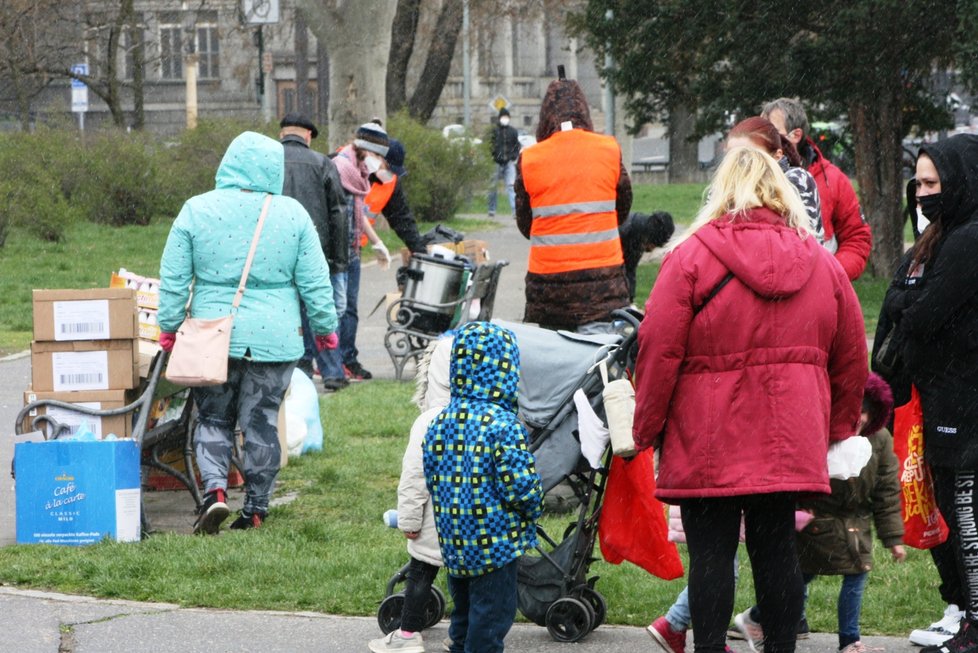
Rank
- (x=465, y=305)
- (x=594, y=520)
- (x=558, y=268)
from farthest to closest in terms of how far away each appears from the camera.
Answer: (x=465, y=305) → (x=558, y=268) → (x=594, y=520)

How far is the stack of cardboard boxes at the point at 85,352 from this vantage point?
7055 millimetres

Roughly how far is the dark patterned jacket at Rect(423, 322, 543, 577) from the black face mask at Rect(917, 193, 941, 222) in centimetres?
153

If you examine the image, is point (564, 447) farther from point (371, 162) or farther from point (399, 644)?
point (371, 162)

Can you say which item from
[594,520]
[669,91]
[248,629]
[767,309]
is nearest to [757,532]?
[767,309]

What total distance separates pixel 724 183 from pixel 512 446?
105 centimetres

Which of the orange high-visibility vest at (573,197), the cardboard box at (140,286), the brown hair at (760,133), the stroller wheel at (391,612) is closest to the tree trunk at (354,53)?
the cardboard box at (140,286)

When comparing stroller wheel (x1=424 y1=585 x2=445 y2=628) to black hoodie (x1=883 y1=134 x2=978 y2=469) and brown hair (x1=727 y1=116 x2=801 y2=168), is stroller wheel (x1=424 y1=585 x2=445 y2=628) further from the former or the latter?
brown hair (x1=727 y1=116 x2=801 y2=168)

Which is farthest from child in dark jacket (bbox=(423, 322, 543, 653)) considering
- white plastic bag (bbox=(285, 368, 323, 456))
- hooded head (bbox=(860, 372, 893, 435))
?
white plastic bag (bbox=(285, 368, 323, 456))

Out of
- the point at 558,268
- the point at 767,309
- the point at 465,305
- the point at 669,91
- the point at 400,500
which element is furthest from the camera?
the point at 669,91

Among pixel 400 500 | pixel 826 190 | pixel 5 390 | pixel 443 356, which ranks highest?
pixel 826 190

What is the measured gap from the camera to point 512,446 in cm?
481

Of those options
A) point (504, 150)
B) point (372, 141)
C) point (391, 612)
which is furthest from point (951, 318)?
point (504, 150)

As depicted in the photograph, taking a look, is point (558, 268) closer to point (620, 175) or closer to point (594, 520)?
point (620, 175)

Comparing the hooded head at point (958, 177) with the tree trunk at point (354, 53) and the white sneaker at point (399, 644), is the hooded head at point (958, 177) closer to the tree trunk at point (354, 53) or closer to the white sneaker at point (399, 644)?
the white sneaker at point (399, 644)
